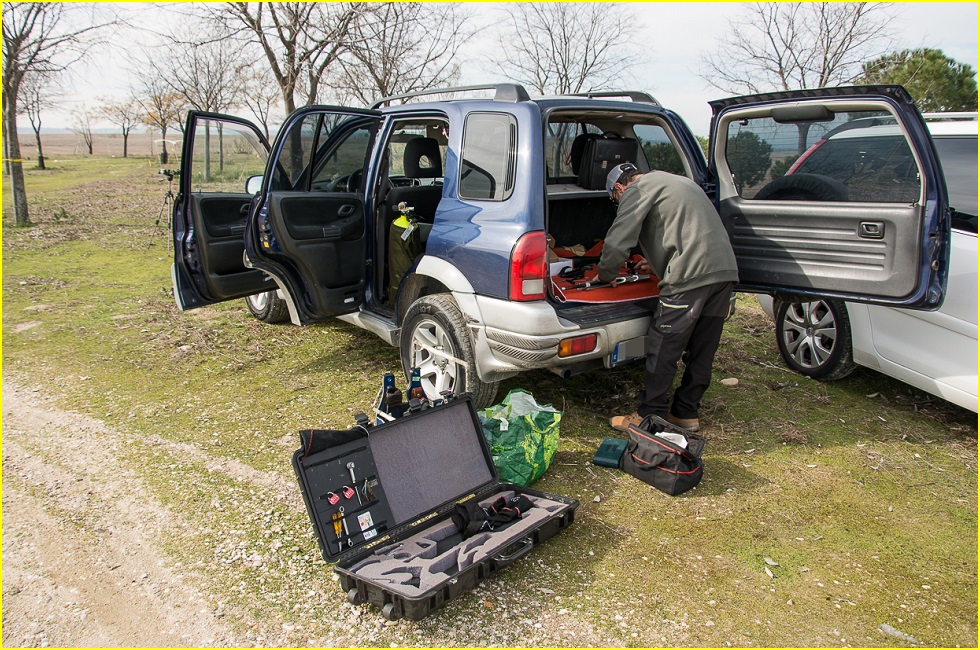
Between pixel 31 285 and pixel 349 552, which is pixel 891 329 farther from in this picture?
pixel 31 285

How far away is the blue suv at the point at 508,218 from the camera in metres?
3.73

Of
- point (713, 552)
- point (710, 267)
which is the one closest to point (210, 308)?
point (710, 267)

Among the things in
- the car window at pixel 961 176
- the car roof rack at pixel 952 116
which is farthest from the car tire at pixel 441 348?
the car roof rack at pixel 952 116

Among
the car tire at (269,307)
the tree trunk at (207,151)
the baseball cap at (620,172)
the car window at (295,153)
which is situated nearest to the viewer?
the baseball cap at (620,172)

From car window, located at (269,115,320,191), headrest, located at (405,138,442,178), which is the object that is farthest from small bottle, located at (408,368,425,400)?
headrest, located at (405,138,442,178)

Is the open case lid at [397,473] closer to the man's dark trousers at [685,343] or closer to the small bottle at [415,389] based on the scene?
the small bottle at [415,389]

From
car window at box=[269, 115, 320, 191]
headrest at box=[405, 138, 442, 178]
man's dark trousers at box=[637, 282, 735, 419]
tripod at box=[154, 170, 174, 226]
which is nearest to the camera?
man's dark trousers at box=[637, 282, 735, 419]

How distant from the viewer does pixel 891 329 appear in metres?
4.40

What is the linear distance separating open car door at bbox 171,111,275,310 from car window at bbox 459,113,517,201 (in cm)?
206

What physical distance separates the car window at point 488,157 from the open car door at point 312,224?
108 cm

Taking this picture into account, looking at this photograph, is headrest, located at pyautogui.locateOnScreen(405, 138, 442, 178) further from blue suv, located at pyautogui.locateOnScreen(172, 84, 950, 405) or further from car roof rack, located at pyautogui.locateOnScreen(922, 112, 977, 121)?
car roof rack, located at pyautogui.locateOnScreen(922, 112, 977, 121)

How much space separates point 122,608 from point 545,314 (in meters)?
2.41

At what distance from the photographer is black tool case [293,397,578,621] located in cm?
266

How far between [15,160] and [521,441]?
1284 cm
